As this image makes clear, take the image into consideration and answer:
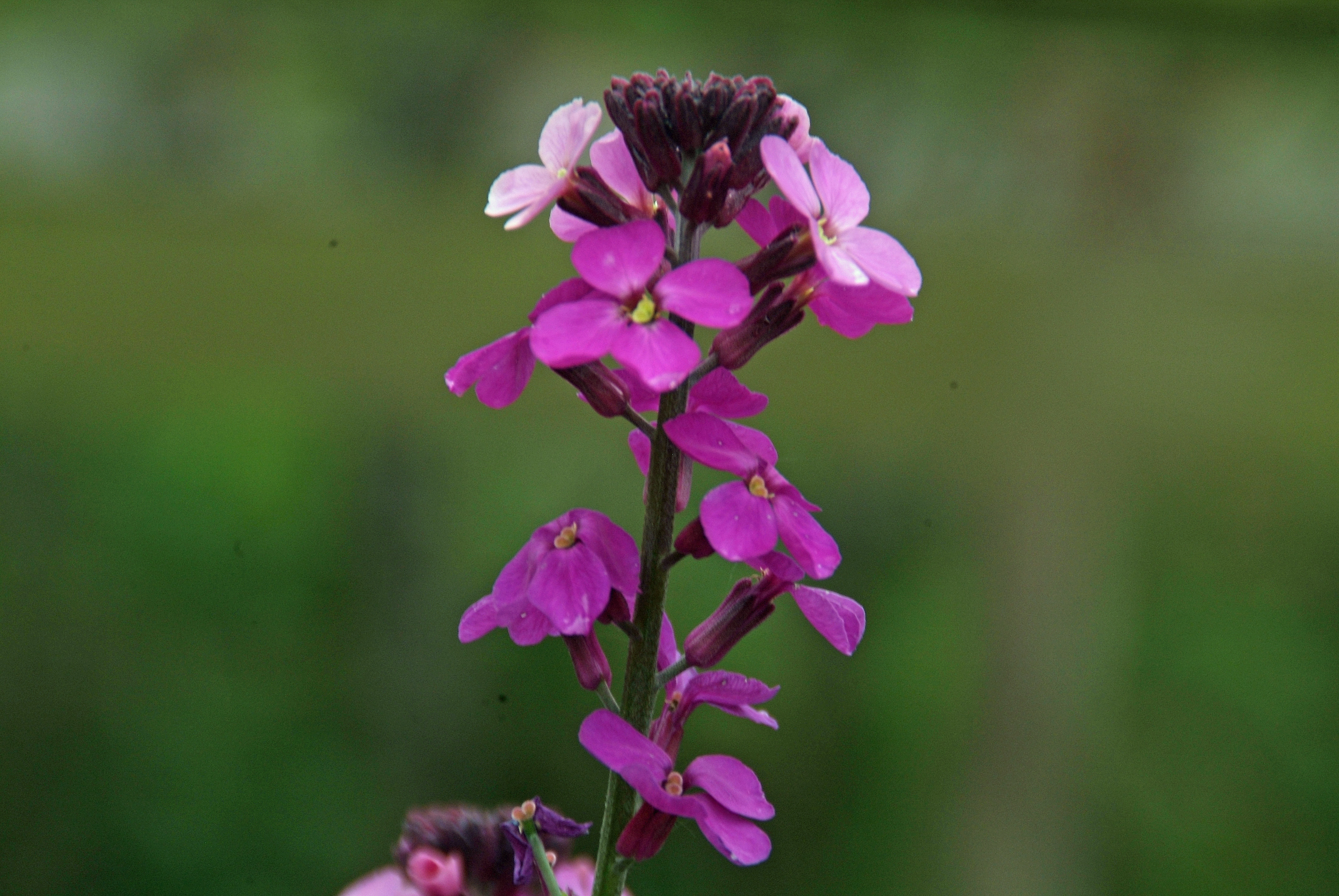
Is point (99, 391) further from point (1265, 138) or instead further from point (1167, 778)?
point (1265, 138)

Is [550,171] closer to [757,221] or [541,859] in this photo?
[757,221]

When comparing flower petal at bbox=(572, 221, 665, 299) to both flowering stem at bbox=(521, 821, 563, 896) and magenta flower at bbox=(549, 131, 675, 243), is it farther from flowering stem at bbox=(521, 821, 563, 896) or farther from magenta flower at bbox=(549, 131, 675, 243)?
flowering stem at bbox=(521, 821, 563, 896)

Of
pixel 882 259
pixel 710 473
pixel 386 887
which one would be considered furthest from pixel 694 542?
pixel 710 473

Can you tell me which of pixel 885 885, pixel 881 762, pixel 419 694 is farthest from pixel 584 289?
pixel 885 885

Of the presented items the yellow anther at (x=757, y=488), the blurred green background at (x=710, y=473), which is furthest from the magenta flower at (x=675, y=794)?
the blurred green background at (x=710, y=473)

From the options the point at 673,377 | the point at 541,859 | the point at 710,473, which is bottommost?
the point at 710,473

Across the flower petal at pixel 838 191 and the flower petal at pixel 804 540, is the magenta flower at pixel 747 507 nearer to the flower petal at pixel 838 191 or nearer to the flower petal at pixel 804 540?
the flower petal at pixel 804 540
